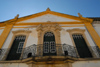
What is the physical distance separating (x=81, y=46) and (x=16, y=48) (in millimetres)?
5821

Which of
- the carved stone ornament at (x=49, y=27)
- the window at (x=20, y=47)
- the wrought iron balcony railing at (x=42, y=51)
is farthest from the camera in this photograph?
the carved stone ornament at (x=49, y=27)

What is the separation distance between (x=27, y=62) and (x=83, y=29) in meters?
6.23

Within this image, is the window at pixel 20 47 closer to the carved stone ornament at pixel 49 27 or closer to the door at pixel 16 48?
the door at pixel 16 48

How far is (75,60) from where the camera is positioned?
17.2 ft

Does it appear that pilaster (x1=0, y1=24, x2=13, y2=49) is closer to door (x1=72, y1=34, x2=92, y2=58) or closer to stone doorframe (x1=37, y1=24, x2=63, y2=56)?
stone doorframe (x1=37, y1=24, x2=63, y2=56)

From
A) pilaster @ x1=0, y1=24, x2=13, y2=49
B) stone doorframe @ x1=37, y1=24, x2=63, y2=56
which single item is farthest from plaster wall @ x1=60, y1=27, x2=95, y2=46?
pilaster @ x1=0, y1=24, x2=13, y2=49

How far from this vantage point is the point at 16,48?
6656mm

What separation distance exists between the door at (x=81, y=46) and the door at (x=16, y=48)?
5.05m

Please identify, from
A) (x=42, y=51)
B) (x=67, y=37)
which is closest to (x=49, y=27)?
(x=67, y=37)

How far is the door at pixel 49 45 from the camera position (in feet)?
20.0

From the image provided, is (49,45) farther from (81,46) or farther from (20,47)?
(81,46)

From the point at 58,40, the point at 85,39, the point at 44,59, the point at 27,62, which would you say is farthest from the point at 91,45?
the point at 27,62

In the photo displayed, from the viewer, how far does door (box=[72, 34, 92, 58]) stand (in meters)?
6.09

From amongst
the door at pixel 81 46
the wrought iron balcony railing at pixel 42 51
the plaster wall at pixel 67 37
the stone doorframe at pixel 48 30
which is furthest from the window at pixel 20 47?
the door at pixel 81 46
